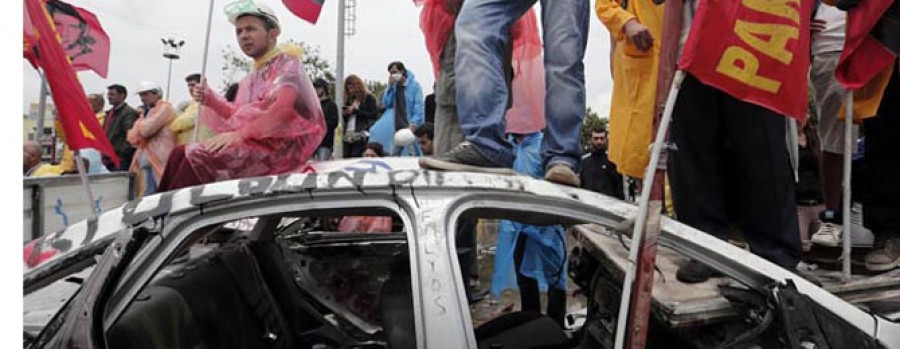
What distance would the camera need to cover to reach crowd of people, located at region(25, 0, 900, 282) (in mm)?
2508

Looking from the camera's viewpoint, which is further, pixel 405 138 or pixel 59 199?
pixel 405 138

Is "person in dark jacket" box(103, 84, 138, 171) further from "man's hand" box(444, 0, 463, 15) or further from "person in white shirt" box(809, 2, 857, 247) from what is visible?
"person in white shirt" box(809, 2, 857, 247)

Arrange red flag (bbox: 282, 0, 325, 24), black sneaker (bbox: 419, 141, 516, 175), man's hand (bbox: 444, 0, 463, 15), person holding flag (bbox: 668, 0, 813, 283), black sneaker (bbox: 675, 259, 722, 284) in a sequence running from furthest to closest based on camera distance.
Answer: red flag (bbox: 282, 0, 325, 24) → man's hand (bbox: 444, 0, 463, 15) → black sneaker (bbox: 419, 141, 516, 175) → black sneaker (bbox: 675, 259, 722, 284) → person holding flag (bbox: 668, 0, 813, 283)

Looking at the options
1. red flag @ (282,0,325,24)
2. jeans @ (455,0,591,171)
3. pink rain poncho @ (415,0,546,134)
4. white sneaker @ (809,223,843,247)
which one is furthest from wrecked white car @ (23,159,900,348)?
red flag @ (282,0,325,24)

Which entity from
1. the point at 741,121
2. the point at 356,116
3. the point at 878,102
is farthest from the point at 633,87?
the point at 356,116

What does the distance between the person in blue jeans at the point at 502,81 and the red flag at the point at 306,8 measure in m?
1.28

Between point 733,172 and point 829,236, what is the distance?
0.95m

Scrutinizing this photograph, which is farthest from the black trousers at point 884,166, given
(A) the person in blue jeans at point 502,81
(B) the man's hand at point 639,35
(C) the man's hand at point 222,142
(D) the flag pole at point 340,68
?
(D) the flag pole at point 340,68

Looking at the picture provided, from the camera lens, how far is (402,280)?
2240mm

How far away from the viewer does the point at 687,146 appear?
A: 2697 millimetres

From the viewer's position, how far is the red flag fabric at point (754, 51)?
195 cm

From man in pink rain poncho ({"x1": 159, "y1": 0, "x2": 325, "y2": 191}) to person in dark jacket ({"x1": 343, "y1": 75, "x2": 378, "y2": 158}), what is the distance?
4.15 m

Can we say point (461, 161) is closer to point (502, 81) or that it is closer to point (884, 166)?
point (502, 81)

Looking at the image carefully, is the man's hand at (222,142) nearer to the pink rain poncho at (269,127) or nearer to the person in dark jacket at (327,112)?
the pink rain poncho at (269,127)
